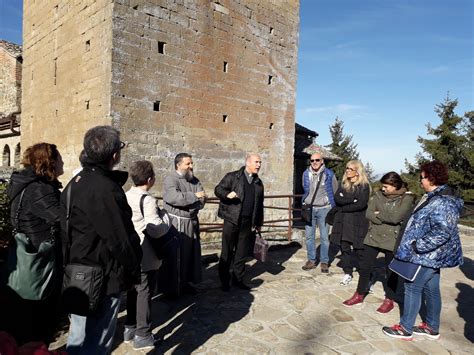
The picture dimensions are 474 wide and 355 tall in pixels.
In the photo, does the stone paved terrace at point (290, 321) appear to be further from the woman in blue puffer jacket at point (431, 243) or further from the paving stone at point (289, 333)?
the woman in blue puffer jacket at point (431, 243)

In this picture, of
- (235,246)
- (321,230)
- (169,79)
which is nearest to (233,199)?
(235,246)

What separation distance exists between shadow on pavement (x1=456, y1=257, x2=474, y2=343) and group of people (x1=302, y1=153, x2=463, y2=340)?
42 centimetres

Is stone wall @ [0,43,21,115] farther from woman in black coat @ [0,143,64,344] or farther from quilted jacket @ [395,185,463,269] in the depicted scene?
quilted jacket @ [395,185,463,269]

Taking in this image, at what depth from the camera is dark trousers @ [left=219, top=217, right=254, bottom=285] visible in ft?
14.9

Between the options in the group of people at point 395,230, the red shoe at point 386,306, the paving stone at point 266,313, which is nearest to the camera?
the group of people at point 395,230

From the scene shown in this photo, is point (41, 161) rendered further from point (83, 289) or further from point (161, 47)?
point (161, 47)

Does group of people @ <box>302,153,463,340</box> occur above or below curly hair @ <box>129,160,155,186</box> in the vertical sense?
below

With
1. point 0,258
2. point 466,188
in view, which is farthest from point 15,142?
point 466,188

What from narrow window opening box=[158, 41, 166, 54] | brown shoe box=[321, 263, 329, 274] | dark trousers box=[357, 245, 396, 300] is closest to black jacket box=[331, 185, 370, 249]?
dark trousers box=[357, 245, 396, 300]

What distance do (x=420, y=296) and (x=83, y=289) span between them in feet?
9.78

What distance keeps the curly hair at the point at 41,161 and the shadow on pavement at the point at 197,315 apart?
5.43 ft

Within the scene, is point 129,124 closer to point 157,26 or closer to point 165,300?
point 157,26

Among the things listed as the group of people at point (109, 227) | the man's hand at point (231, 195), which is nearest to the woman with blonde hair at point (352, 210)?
the group of people at point (109, 227)

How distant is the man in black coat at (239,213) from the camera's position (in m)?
4.48
